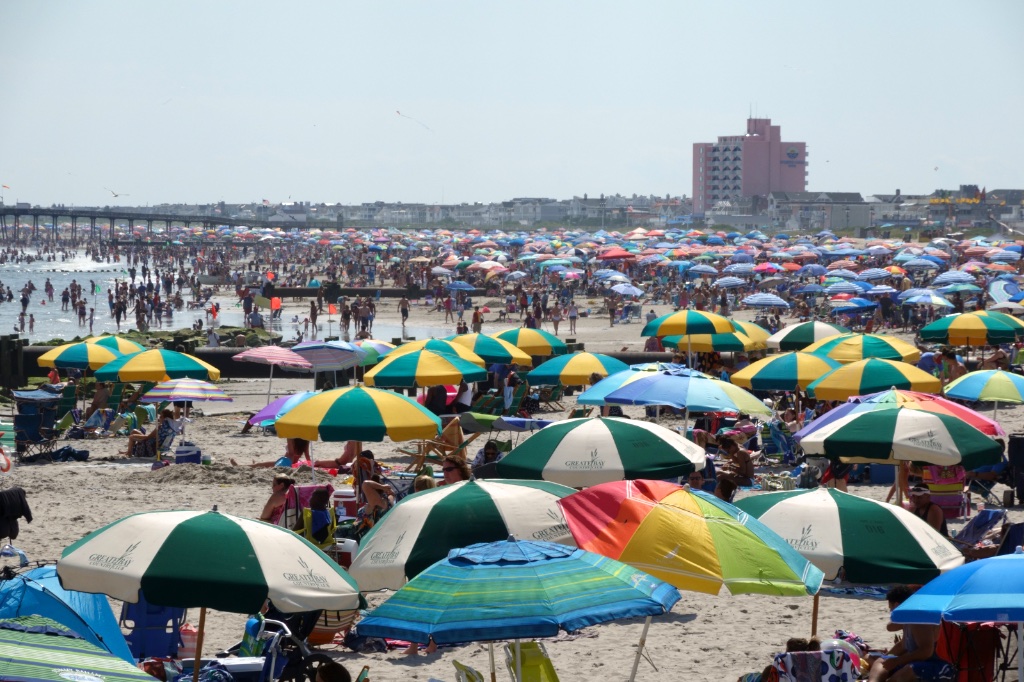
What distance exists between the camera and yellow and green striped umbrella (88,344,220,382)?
545 inches

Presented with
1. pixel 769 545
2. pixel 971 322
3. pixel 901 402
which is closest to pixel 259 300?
pixel 971 322

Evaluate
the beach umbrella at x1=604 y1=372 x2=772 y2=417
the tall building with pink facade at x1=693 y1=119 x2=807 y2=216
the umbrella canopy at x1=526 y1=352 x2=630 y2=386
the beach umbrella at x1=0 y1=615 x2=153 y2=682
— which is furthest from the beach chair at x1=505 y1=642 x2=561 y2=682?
the tall building with pink facade at x1=693 y1=119 x2=807 y2=216

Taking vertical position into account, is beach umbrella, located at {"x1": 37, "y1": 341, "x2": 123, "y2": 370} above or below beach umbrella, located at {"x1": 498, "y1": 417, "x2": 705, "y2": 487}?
below

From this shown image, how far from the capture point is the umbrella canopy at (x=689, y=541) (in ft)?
17.7

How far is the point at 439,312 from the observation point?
138 feet

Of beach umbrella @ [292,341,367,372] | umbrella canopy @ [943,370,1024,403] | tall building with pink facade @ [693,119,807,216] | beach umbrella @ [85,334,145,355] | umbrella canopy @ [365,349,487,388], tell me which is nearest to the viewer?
umbrella canopy @ [943,370,1024,403]

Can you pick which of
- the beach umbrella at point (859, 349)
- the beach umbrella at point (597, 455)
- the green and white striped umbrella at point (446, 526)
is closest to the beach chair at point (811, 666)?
the green and white striped umbrella at point (446, 526)

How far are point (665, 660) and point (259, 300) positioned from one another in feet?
97.4

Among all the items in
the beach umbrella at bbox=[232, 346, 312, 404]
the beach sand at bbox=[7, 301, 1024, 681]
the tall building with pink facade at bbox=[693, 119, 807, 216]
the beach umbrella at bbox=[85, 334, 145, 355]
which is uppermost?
the tall building with pink facade at bbox=[693, 119, 807, 216]

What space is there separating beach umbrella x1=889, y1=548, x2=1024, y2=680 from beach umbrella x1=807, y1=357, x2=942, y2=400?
6.37 metres

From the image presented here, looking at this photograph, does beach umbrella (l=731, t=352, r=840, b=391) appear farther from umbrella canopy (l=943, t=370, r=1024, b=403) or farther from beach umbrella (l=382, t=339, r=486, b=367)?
beach umbrella (l=382, t=339, r=486, b=367)

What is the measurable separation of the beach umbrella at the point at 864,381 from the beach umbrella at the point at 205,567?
6927 mm

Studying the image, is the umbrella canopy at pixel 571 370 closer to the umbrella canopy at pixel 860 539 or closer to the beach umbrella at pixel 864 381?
the beach umbrella at pixel 864 381

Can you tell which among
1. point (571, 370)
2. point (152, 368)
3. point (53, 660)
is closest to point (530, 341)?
point (571, 370)
